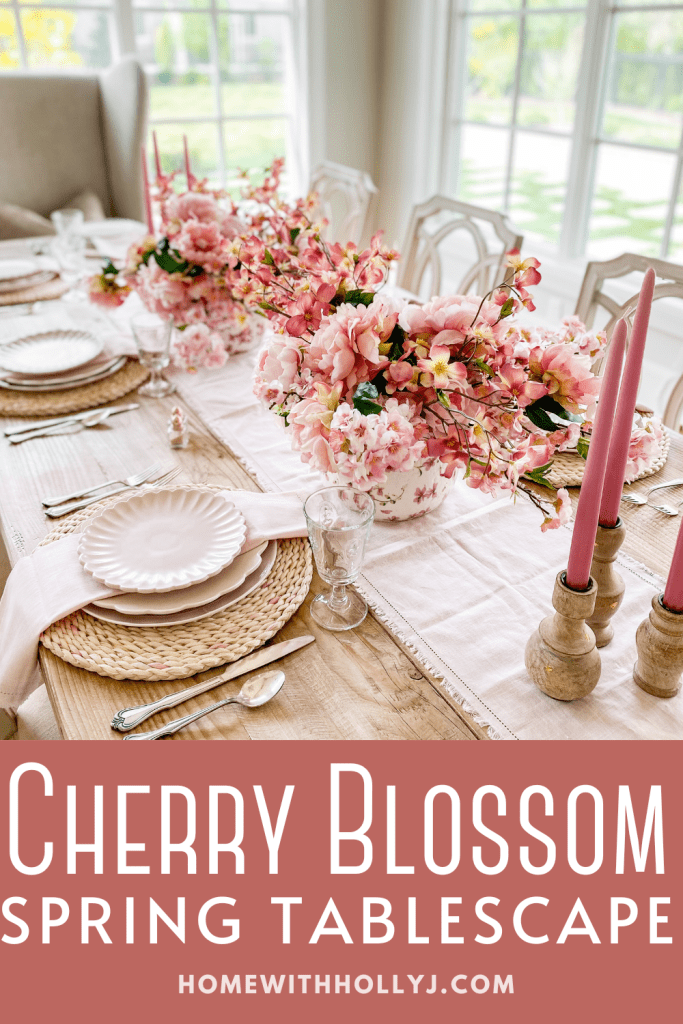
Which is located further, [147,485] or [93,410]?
[93,410]

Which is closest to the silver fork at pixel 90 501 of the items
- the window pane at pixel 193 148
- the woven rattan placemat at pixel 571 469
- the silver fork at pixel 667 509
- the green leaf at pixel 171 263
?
the green leaf at pixel 171 263

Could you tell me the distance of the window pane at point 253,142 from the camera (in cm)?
344

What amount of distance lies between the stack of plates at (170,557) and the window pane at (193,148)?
A: 2.71 meters

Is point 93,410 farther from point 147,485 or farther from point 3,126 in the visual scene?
point 3,126

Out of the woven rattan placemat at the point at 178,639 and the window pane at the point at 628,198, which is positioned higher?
the window pane at the point at 628,198

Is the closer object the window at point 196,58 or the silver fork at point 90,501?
the silver fork at point 90,501

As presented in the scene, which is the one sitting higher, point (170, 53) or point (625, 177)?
point (170, 53)

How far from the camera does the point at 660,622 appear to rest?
0.71m

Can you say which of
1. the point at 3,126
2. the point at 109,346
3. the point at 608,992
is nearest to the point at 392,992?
the point at 608,992

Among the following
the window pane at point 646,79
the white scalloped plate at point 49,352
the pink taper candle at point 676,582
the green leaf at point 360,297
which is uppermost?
the window pane at point 646,79

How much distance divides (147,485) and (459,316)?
511mm

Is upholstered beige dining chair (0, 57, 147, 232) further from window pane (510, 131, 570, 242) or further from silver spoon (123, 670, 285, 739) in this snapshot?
silver spoon (123, 670, 285, 739)

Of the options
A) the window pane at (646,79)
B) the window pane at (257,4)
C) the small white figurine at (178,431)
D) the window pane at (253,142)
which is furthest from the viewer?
the window pane at (253,142)

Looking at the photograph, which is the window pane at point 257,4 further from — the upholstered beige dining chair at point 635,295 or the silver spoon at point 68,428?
the silver spoon at point 68,428
